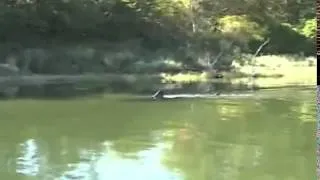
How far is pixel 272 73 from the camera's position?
19156 millimetres

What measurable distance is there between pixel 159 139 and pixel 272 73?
1145cm

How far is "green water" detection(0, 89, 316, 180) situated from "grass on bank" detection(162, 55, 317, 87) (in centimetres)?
454

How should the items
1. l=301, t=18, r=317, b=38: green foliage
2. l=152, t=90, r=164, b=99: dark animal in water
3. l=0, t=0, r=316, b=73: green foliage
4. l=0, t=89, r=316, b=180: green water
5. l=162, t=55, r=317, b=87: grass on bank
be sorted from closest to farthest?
l=0, t=89, r=316, b=180: green water
l=152, t=90, r=164, b=99: dark animal in water
l=162, t=55, r=317, b=87: grass on bank
l=0, t=0, r=316, b=73: green foliage
l=301, t=18, r=317, b=38: green foliage

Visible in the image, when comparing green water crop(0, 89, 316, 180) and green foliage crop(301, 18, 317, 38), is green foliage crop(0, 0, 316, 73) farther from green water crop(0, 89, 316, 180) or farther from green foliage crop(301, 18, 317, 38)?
green water crop(0, 89, 316, 180)

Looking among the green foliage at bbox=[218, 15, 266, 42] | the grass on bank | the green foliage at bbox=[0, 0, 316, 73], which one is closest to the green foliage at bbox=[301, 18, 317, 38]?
the green foliage at bbox=[0, 0, 316, 73]

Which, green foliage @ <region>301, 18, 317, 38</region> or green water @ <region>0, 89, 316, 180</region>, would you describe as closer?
green water @ <region>0, 89, 316, 180</region>

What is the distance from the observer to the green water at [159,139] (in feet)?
21.2

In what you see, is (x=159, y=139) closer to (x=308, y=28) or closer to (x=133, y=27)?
(x=133, y=27)

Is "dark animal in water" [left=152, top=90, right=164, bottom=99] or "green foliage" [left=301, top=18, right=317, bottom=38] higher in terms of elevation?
"green foliage" [left=301, top=18, right=317, bottom=38]

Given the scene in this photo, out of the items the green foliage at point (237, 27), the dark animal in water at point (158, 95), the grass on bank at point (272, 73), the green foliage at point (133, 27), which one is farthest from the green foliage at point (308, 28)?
the dark animal in water at point (158, 95)

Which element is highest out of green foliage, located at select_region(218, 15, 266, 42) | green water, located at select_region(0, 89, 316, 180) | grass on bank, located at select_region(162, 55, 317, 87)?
green foliage, located at select_region(218, 15, 266, 42)

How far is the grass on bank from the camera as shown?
1698 cm

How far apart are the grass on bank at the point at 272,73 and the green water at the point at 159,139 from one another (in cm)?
454

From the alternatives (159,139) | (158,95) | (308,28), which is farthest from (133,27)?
(159,139)
